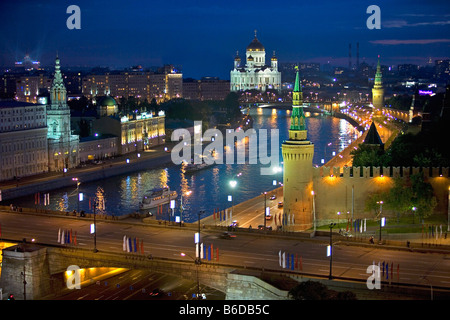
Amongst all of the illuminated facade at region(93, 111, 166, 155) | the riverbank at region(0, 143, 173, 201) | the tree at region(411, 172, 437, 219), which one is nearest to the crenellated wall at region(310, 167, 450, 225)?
the tree at region(411, 172, 437, 219)

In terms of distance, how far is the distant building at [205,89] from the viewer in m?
139

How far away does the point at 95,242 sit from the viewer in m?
23.0

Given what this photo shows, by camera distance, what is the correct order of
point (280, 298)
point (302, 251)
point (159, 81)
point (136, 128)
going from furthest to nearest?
point (159, 81) < point (136, 128) < point (302, 251) < point (280, 298)

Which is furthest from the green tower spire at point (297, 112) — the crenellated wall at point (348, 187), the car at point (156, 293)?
the car at point (156, 293)

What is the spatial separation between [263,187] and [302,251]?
841 inches

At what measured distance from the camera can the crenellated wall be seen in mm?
30109

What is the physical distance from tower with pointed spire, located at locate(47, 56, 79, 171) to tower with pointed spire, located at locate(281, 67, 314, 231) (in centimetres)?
2367

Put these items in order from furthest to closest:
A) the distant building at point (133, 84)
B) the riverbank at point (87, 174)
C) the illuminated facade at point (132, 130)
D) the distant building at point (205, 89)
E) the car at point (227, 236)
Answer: the distant building at point (205, 89) → the distant building at point (133, 84) → the illuminated facade at point (132, 130) → the riverbank at point (87, 174) → the car at point (227, 236)

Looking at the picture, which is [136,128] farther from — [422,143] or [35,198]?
[422,143]

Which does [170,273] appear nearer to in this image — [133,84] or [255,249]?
[255,249]

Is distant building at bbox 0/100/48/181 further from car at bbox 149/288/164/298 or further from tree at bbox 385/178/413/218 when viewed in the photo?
car at bbox 149/288/164/298

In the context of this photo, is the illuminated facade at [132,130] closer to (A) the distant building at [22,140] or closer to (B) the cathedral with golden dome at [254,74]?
(A) the distant building at [22,140]

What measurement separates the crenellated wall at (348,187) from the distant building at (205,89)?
10840 centimetres
